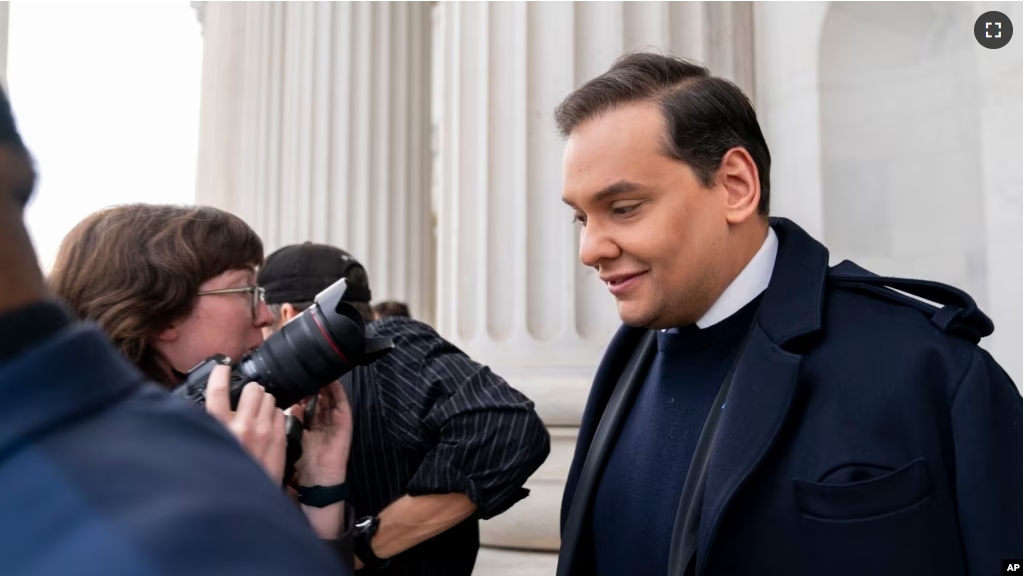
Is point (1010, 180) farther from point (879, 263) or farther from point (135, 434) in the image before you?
point (135, 434)

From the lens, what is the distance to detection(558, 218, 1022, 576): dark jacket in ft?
4.80

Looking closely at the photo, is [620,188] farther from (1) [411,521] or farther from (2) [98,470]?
(2) [98,470]

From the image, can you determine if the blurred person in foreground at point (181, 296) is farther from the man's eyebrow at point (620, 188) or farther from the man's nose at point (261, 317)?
the man's eyebrow at point (620, 188)

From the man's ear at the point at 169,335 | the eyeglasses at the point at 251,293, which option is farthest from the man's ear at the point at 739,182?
the man's ear at the point at 169,335

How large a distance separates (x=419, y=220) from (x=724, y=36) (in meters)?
3.94

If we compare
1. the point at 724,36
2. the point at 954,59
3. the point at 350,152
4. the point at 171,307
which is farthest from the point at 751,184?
the point at 350,152

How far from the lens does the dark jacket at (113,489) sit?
472 millimetres

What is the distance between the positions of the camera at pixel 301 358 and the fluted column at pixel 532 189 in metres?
2.02

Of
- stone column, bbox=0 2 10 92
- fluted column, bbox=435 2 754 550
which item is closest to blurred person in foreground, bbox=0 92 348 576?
fluted column, bbox=435 2 754 550

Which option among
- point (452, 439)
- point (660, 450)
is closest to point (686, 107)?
point (660, 450)

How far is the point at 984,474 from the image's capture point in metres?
1.44

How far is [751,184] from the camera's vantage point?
5.97 ft

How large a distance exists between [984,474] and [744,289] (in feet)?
1.82

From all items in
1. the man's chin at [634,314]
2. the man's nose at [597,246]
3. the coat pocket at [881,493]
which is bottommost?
the coat pocket at [881,493]
